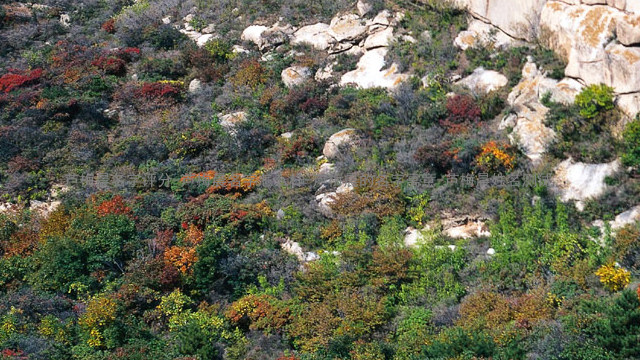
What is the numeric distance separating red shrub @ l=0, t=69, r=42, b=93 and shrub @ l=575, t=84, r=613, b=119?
68.9 feet

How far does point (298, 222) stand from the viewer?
1978 cm

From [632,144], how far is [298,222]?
952 cm

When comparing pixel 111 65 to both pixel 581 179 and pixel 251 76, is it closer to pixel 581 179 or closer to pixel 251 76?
pixel 251 76

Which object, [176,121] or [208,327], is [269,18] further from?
[208,327]

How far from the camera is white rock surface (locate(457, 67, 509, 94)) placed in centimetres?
2205

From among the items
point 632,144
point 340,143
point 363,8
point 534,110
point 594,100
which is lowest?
point 340,143

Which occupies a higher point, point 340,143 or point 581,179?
point 581,179

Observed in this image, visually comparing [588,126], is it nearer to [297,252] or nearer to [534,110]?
[534,110]

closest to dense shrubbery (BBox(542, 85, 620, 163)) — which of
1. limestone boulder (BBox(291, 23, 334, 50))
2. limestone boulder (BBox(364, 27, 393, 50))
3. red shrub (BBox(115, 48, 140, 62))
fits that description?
limestone boulder (BBox(364, 27, 393, 50))

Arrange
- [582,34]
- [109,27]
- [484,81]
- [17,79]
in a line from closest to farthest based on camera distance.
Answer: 1. [582,34]
2. [484,81]
3. [17,79]
4. [109,27]

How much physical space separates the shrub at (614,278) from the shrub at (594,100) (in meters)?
5.07

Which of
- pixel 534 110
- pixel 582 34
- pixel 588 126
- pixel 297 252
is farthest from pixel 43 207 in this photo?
pixel 582 34

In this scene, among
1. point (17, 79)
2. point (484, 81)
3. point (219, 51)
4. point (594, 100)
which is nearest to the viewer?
point (594, 100)

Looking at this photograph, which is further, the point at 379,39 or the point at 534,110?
the point at 379,39
